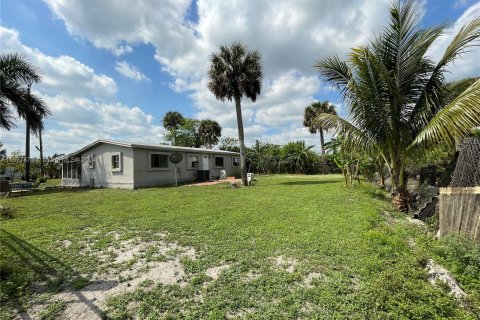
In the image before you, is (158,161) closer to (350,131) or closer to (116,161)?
(116,161)

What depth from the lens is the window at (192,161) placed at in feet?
62.4

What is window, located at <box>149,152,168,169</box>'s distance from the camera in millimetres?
15977

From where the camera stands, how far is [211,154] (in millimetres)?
21297

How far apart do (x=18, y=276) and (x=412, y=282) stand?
522 centimetres

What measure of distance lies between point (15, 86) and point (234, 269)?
1738 cm

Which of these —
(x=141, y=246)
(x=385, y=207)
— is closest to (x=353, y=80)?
(x=385, y=207)

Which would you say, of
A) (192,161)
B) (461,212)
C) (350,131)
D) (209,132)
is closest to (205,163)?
(192,161)

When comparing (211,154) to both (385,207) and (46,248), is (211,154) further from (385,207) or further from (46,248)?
(46,248)

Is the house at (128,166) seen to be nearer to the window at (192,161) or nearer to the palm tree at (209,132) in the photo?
the window at (192,161)

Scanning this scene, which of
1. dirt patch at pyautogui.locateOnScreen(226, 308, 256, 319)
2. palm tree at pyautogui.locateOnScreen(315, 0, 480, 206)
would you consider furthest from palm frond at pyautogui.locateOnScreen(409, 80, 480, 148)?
dirt patch at pyautogui.locateOnScreen(226, 308, 256, 319)

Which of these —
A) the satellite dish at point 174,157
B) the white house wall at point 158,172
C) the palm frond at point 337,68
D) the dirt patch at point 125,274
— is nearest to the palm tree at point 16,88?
the white house wall at point 158,172

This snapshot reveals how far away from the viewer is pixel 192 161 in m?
19.5

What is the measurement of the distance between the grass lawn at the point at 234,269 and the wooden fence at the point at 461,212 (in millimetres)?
344

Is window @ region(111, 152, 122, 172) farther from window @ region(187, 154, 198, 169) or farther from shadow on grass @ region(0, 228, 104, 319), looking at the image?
shadow on grass @ region(0, 228, 104, 319)
